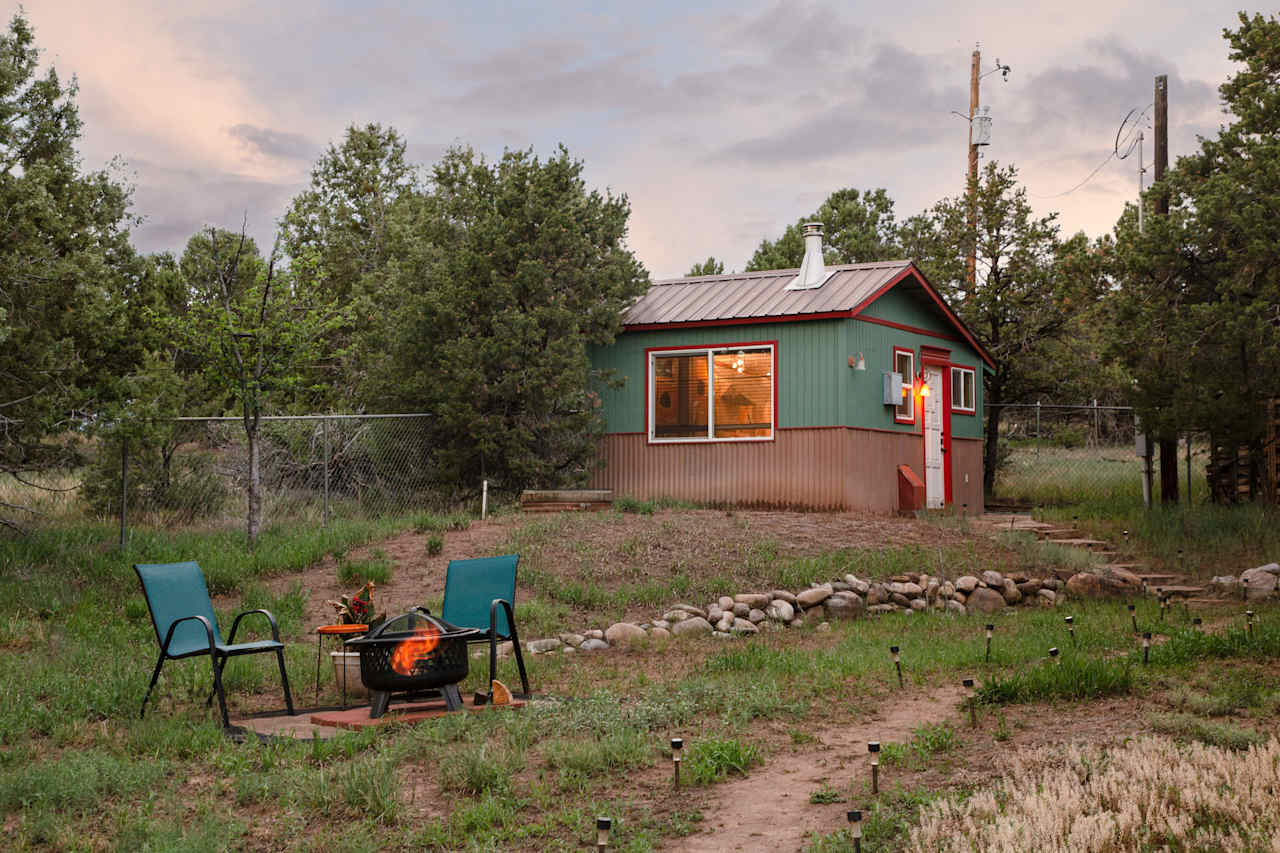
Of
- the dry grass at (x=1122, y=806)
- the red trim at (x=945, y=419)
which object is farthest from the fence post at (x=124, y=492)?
the red trim at (x=945, y=419)

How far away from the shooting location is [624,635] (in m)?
9.45

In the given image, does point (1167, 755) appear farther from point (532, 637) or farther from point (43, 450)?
point (43, 450)

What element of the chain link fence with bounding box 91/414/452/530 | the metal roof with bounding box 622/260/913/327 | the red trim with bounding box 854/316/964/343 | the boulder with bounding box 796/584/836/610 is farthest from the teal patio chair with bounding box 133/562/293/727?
the red trim with bounding box 854/316/964/343

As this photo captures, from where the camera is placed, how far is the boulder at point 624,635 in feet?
30.9

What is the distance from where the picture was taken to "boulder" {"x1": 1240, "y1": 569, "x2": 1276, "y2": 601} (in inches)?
462

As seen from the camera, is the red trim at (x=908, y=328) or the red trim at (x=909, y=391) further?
the red trim at (x=909, y=391)

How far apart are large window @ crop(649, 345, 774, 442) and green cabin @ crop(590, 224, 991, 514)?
0.02 meters

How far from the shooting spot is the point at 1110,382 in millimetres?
20688

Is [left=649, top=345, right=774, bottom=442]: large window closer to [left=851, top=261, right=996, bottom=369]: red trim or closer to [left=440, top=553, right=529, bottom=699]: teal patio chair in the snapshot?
[left=851, top=261, right=996, bottom=369]: red trim

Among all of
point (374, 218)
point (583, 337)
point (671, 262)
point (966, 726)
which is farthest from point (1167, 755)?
point (374, 218)

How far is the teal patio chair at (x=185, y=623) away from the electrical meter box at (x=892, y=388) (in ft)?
35.0

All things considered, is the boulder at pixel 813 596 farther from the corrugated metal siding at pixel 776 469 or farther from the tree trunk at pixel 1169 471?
the tree trunk at pixel 1169 471

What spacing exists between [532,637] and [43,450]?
19.1ft

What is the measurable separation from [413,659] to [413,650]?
0.06 metres
